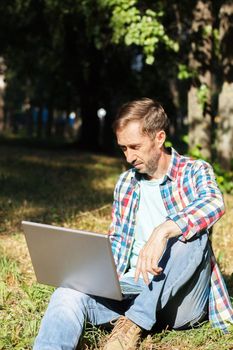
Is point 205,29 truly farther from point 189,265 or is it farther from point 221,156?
point 189,265

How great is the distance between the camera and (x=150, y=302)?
3.47 m

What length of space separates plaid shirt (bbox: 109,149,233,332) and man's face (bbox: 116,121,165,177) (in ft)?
0.35

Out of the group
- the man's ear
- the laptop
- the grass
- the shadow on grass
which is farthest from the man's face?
the shadow on grass

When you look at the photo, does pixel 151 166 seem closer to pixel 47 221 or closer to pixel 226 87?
pixel 47 221

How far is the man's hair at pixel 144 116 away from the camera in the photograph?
3.71 meters

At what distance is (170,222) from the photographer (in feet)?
11.0

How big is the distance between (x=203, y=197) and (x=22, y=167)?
402 inches

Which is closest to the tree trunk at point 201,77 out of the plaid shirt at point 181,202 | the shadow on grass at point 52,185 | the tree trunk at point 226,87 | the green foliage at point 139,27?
the tree trunk at point 226,87

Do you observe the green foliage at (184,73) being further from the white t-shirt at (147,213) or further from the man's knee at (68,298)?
the man's knee at (68,298)

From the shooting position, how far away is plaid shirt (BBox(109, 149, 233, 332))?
3.52 m

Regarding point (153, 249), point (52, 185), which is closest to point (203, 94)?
point (52, 185)

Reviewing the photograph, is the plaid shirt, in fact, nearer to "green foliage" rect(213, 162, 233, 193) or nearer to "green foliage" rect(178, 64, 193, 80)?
"green foliage" rect(213, 162, 233, 193)

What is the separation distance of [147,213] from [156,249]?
61 centimetres

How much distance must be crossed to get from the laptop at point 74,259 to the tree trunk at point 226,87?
278 inches
